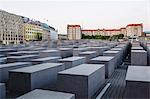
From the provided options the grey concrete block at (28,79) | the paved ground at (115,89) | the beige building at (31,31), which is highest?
the beige building at (31,31)

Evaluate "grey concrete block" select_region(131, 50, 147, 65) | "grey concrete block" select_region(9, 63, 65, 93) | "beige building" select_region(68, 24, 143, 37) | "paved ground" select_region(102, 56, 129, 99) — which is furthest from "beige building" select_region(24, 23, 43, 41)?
"grey concrete block" select_region(9, 63, 65, 93)

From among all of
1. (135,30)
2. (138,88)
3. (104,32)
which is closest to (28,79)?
(138,88)

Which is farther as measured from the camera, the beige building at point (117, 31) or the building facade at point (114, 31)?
the beige building at point (117, 31)

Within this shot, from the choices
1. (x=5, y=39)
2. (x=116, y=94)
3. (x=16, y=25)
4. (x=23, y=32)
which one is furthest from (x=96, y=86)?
(x=23, y=32)

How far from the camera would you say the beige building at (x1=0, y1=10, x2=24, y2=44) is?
7306cm

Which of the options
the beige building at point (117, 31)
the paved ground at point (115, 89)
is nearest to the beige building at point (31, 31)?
the beige building at point (117, 31)

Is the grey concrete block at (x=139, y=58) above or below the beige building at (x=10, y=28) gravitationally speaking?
below

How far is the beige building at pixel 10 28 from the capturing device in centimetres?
7306

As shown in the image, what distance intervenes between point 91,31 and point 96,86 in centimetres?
14956

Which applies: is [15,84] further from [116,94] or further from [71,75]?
[116,94]

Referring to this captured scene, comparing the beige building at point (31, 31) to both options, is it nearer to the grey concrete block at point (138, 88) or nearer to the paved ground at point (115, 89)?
the paved ground at point (115, 89)

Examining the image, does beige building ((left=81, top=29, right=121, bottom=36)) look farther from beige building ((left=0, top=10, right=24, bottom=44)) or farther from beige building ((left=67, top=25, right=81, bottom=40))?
beige building ((left=0, top=10, right=24, bottom=44))

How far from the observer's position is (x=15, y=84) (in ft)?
29.9

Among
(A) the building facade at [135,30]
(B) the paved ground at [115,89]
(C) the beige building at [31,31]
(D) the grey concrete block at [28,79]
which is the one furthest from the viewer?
(A) the building facade at [135,30]
